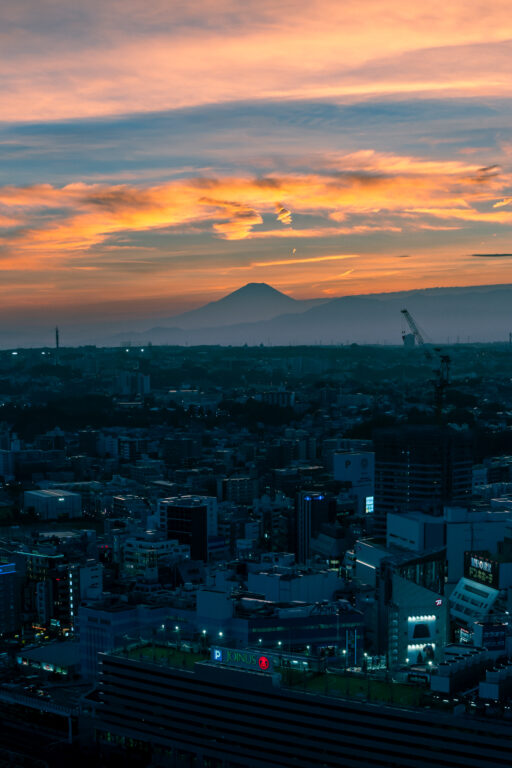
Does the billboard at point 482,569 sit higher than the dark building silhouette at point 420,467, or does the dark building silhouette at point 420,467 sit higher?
the dark building silhouette at point 420,467

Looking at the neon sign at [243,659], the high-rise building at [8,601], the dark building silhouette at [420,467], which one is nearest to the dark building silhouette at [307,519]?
the dark building silhouette at [420,467]

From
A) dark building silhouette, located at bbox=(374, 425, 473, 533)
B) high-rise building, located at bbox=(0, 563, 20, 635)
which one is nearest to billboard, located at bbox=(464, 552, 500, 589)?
dark building silhouette, located at bbox=(374, 425, 473, 533)

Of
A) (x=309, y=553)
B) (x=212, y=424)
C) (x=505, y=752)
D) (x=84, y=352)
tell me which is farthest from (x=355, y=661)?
(x=84, y=352)

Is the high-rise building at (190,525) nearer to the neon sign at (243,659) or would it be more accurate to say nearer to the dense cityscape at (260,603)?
the dense cityscape at (260,603)

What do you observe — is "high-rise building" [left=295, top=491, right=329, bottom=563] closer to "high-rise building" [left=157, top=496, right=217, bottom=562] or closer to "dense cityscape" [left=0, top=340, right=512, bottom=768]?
"dense cityscape" [left=0, top=340, right=512, bottom=768]

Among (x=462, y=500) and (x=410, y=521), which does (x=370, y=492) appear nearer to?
(x=462, y=500)

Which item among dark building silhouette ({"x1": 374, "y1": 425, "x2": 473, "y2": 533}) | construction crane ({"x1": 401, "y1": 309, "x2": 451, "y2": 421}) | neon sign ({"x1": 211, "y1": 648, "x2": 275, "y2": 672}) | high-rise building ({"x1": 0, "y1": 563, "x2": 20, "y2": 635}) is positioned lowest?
high-rise building ({"x1": 0, "y1": 563, "x2": 20, "y2": 635})

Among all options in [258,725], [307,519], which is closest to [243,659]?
[258,725]
